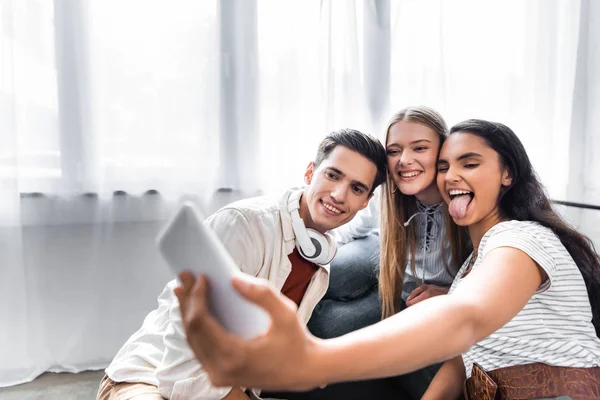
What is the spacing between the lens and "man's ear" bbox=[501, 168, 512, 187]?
111cm

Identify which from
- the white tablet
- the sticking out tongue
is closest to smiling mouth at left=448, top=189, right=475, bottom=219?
the sticking out tongue

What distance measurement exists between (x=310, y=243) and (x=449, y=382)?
1.59ft

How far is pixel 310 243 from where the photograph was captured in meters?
1.28

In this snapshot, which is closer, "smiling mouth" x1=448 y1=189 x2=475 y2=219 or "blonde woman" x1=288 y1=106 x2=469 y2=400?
"smiling mouth" x1=448 y1=189 x2=475 y2=219

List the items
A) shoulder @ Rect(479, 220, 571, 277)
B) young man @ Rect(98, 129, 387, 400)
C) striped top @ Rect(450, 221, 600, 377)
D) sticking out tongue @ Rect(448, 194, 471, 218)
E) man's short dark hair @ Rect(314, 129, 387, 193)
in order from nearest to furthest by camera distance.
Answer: shoulder @ Rect(479, 220, 571, 277) < striped top @ Rect(450, 221, 600, 377) < sticking out tongue @ Rect(448, 194, 471, 218) < young man @ Rect(98, 129, 387, 400) < man's short dark hair @ Rect(314, 129, 387, 193)

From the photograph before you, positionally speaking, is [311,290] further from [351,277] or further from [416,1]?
[416,1]

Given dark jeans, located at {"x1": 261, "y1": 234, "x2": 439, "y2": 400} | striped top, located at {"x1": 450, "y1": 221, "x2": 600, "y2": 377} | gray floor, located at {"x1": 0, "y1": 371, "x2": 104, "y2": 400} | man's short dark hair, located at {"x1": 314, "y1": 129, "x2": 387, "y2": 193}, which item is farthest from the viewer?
gray floor, located at {"x1": 0, "y1": 371, "x2": 104, "y2": 400}

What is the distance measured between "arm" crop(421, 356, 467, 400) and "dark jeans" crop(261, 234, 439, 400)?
0.19m

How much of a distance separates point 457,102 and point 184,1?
→ 51.5 inches

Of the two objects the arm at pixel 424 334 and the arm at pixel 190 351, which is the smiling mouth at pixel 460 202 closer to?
the arm at pixel 424 334

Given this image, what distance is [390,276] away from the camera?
143 centimetres

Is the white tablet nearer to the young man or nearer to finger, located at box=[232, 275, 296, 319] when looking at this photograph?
finger, located at box=[232, 275, 296, 319]

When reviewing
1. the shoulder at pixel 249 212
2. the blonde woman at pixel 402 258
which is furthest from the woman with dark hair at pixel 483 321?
the shoulder at pixel 249 212

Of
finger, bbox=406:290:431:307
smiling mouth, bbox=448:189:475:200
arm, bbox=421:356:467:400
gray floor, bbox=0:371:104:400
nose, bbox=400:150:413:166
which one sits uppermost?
nose, bbox=400:150:413:166
